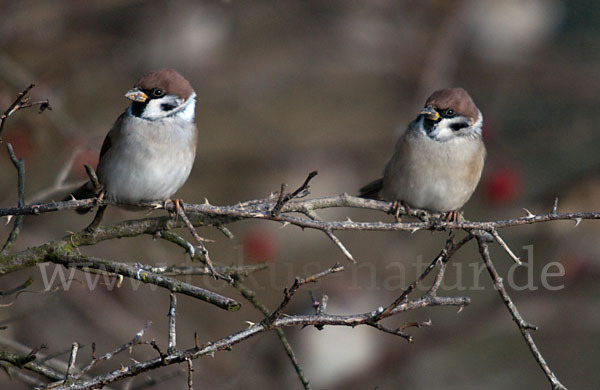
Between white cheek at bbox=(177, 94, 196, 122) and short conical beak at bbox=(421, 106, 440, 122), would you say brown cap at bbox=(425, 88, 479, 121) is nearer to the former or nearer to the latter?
short conical beak at bbox=(421, 106, 440, 122)

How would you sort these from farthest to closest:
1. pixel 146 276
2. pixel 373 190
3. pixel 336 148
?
1. pixel 336 148
2. pixel 373 190
3. pixel 146 276

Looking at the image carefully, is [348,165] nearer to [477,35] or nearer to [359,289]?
[359,289]

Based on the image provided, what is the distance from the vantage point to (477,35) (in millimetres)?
7168

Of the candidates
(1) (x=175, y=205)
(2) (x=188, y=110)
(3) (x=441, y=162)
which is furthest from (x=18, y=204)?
(3) (x=441, y=162)

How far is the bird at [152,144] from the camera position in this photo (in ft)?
10.3

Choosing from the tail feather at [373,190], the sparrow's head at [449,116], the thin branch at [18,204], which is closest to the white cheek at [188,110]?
the thin branch at [18,204]

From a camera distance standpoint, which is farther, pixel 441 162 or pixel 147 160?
pixel 441 162

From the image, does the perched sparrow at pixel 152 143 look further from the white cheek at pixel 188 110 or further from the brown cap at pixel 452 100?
the brown cap at pixel 452 100

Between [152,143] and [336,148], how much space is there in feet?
10.8

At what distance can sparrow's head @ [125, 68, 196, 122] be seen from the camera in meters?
3.15

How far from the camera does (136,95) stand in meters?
3.13

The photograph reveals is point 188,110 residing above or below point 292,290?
above

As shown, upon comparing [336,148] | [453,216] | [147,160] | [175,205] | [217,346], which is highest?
[336,148]

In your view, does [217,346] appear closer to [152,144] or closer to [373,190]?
[152,144]
